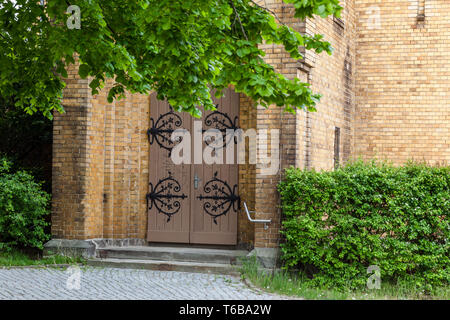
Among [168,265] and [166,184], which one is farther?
→ [166,184]

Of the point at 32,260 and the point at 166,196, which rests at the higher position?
the point at 166,196

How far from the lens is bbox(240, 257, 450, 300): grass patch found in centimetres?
809

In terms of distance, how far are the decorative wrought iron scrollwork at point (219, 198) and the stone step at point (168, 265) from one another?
1125mm

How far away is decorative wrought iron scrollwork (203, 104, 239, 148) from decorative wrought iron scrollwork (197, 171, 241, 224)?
743 mm

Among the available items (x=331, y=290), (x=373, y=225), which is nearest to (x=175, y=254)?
(x=331, y=290)

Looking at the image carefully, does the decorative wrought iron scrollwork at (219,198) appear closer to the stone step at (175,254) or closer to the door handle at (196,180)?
the door handle at (196,180)

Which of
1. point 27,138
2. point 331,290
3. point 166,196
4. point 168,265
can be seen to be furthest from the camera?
point 27,138

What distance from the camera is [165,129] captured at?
10750 millimetres

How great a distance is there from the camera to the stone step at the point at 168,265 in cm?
920

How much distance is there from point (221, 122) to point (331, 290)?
371cm

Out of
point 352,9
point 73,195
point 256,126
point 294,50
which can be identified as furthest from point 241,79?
point 352,9

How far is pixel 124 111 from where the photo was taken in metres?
10.7

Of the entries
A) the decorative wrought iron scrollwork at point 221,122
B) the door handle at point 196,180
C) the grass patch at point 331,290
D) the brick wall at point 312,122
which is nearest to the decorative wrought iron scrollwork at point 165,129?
the brick wall at point 312,122

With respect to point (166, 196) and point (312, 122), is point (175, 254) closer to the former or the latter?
point (166, 196)
